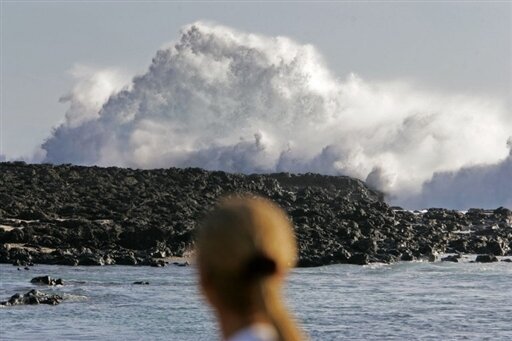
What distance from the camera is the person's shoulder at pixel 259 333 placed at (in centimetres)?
239

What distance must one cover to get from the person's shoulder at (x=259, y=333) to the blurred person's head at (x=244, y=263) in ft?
0.05

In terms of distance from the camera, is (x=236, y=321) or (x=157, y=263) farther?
(x=157, y=263)

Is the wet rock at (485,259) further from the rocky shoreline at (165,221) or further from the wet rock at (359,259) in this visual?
the wet rock at (359,259)

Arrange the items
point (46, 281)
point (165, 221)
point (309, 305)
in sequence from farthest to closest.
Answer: point (165, 221), point (46, 281), point (309, 305)

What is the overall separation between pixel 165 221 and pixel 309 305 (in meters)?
26.8

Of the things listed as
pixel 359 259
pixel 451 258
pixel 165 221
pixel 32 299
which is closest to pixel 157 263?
pixel 359 259

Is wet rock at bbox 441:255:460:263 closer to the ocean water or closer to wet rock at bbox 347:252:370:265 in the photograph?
wet rock at bbox 347:252:370:265

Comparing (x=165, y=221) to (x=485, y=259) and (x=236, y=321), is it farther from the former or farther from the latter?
(x=236, y=321)

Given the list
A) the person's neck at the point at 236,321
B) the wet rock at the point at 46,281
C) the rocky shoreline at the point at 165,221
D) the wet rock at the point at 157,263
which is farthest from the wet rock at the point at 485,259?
the person's neck at the point at 236,321

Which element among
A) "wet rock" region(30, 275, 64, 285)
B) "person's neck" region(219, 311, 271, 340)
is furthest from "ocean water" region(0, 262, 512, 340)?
"person's neck" region(219, 311, 271, 340)

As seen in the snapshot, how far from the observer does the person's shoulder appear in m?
2.39

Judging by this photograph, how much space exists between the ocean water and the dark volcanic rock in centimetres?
38

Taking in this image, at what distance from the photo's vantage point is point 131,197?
69.3 m

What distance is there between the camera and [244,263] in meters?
2.47
